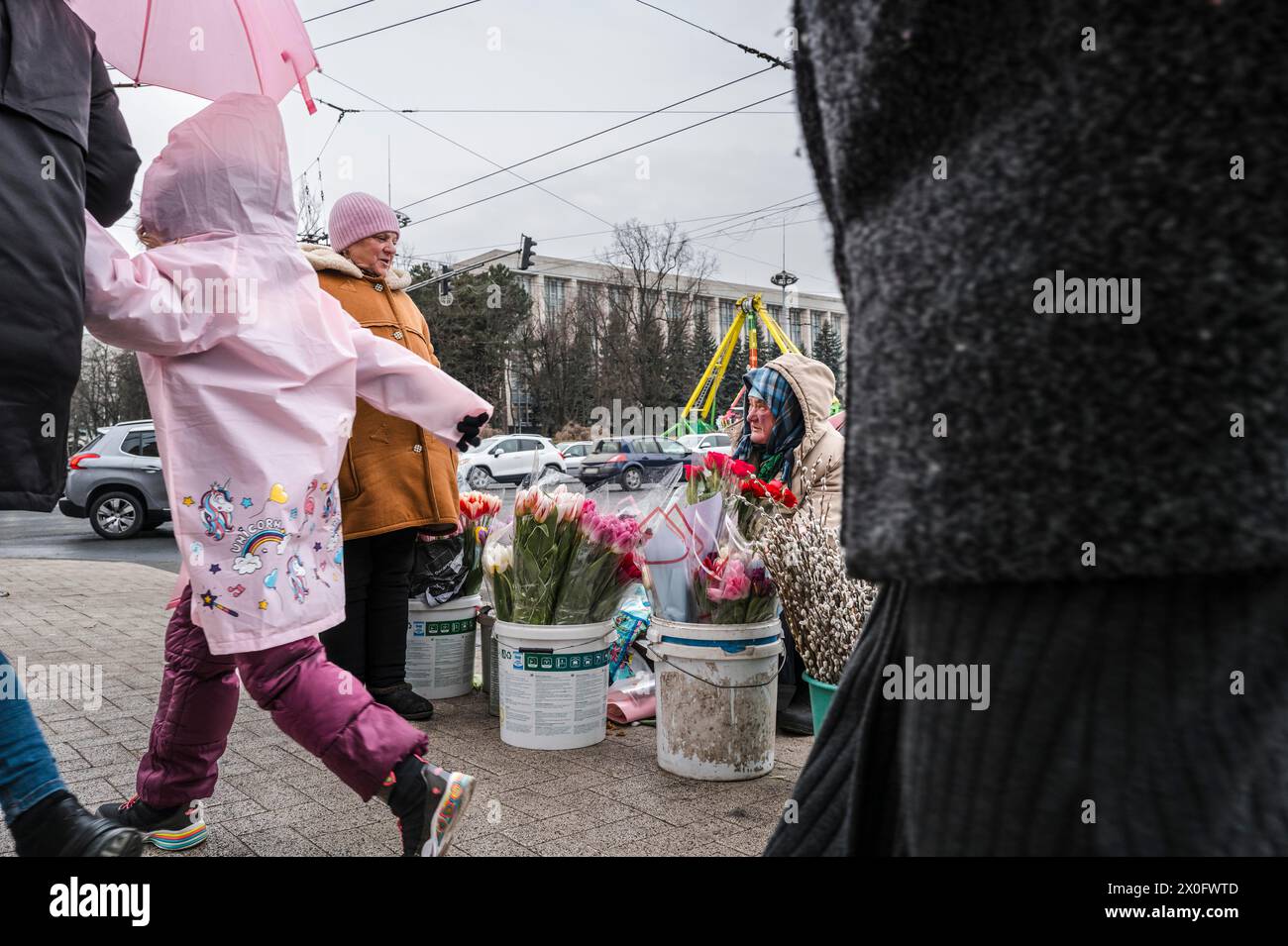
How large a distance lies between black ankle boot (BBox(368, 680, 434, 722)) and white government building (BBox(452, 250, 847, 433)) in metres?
44.2

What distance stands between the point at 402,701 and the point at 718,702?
1472mm

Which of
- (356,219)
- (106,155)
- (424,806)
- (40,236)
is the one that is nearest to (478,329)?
(356,219)

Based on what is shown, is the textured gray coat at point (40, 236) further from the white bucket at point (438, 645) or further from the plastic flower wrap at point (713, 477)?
the white bucket at point (438, 645)

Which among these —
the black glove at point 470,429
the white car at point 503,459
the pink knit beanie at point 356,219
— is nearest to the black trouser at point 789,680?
the black glove at point 470,429

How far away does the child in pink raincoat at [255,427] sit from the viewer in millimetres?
2459

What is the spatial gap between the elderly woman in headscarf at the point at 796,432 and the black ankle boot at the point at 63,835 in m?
3.30

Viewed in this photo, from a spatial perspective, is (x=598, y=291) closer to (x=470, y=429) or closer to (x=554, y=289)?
(x=554, y=289)

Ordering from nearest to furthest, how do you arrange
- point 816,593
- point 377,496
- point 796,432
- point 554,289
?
point 816,593
point 377,496
point 796,432
point 554,289

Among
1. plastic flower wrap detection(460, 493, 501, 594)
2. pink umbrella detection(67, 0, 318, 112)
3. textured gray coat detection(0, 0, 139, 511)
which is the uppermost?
pink umbrella detection(67, 0, 318, 112)

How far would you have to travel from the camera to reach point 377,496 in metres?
4.12

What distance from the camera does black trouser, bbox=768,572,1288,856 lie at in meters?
0.74

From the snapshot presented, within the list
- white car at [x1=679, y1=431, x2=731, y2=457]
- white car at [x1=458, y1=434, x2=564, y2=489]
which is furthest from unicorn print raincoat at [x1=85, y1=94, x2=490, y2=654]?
white car at [x1=679, y1=431, x2=731, y2=457]

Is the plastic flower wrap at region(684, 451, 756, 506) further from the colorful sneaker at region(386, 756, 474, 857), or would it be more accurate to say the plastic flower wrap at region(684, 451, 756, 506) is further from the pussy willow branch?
the colorful sneaker at region(386, 756, 474, 857)
